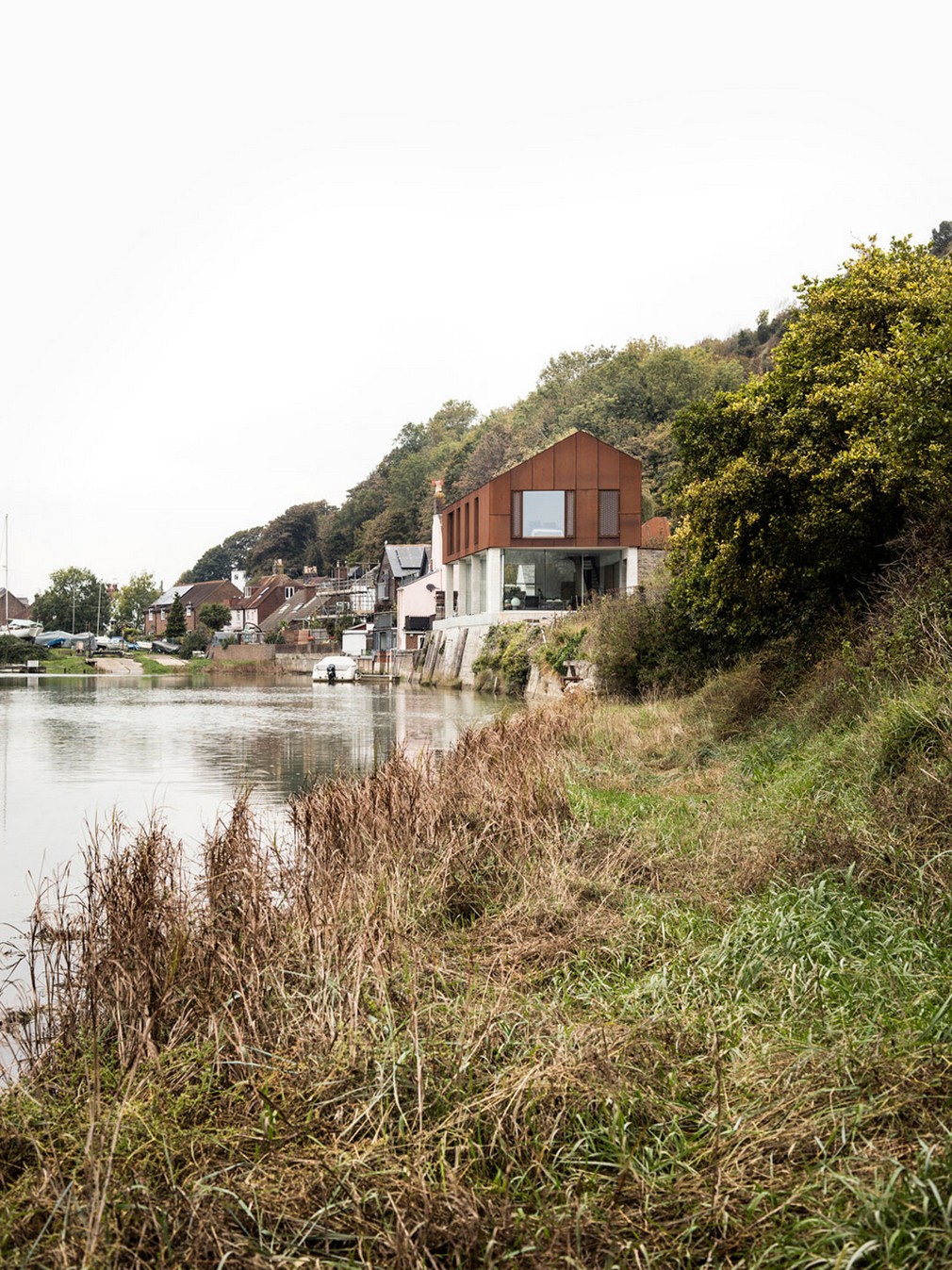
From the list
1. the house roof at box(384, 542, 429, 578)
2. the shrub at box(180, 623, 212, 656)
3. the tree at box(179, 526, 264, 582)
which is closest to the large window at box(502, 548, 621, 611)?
the house roof at box(384, 542, 429, 578)

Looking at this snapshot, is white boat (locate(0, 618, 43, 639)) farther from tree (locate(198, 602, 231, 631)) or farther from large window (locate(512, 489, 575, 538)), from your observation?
large window (locate(512, 489, 575, 538))

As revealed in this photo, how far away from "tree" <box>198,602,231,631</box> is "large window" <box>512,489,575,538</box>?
70837 mm

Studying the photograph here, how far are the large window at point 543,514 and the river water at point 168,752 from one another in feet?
26.8

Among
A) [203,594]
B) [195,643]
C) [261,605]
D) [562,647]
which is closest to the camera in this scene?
[562,647]

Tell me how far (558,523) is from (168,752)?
29.1m

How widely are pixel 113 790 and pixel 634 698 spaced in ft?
35.9

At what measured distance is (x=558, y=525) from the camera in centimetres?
4888

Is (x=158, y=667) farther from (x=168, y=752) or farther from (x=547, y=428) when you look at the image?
(x=168, y=752)

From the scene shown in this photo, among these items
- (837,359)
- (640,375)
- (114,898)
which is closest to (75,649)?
(640,375)

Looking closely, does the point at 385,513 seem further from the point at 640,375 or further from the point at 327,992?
the point at 327,992

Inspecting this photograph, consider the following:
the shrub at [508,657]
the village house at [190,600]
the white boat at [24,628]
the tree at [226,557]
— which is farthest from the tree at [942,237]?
the tree at [226,557]

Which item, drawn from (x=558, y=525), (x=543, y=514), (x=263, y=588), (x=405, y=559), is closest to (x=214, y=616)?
(x=263, y=588)

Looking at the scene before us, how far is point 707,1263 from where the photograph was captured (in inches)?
121

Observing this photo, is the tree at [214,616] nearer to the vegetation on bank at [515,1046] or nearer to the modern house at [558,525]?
the modern house at [558,525]
